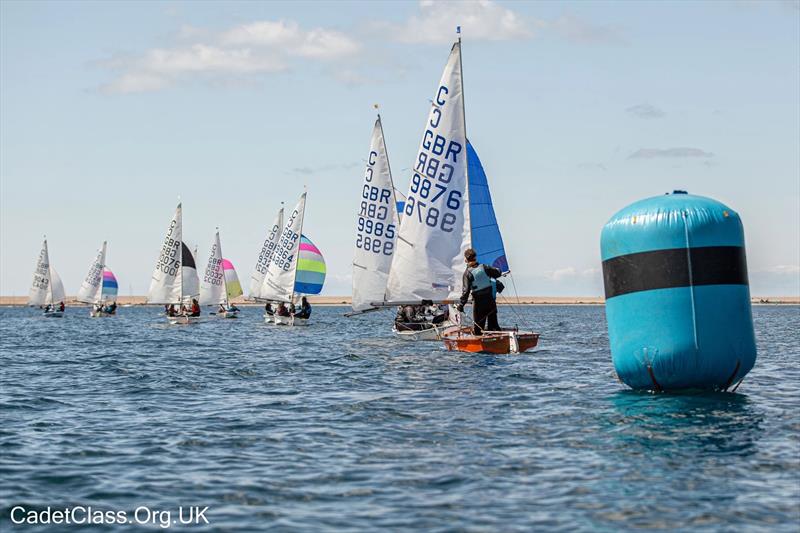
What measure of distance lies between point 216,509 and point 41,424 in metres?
7.10

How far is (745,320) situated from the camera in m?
15.6

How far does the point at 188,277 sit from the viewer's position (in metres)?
76.4

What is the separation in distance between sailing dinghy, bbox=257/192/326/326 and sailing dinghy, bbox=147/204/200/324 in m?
8.90

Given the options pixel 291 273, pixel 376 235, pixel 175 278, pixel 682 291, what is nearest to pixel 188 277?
pixel 175 278

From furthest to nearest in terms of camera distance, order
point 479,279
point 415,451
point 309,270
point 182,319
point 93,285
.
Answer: point 93,285
point 182,319
point 309,270
point 479,279
point 415,451

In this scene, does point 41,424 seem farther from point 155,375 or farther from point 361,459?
point 155,375

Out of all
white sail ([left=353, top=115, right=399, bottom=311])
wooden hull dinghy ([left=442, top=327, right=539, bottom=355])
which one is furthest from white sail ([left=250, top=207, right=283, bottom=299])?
wooden hull dinghy ([left=442, top=327, right=539, bottom=355])

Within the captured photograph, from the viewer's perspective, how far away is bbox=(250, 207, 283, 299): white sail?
229 feet

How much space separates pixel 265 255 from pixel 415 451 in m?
59.3

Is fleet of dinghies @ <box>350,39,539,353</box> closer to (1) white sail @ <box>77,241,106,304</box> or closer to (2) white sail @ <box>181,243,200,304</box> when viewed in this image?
(2) white sail @ <box>181,243,200,304</box>

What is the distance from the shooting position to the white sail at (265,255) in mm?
69750

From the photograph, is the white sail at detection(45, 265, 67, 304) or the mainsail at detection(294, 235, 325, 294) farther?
the white sail at detection(45, 265, 67, 304)

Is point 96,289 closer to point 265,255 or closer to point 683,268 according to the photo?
point 265,255

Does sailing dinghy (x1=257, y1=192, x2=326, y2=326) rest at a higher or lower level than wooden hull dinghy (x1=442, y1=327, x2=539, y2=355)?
higher
